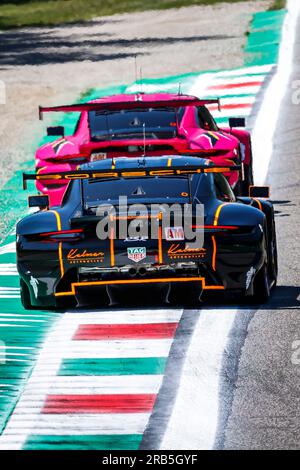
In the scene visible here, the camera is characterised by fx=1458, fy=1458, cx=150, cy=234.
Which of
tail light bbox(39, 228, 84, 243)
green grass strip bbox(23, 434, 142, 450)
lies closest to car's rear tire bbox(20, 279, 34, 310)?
tail light bbox(39, 228, 84, 243)

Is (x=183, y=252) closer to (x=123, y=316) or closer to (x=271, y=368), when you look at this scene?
(x=123, y=316)

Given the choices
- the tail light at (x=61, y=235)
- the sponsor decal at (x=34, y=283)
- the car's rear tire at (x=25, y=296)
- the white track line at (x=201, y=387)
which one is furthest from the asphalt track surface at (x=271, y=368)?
the car's rear tire at (x=25, y=296)

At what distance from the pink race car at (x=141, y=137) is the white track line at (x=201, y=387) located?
4.08 meters

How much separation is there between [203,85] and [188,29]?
14728 mm

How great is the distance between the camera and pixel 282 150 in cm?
2244

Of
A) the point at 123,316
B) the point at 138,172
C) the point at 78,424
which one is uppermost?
the point at 138,172

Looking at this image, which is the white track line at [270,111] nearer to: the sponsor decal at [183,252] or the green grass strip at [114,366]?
the sponsor decal at [183,252]

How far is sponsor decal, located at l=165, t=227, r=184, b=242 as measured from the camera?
11.6 meters

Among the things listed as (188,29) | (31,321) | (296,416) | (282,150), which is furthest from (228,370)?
(188,29)

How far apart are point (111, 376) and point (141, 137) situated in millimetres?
6548

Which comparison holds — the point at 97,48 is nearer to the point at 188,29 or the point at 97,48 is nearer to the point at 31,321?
the point at 188,29

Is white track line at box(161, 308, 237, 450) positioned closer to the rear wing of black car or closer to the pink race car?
the rear wing of black car

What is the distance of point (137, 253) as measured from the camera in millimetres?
11555

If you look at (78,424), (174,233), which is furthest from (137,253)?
(78,424)
